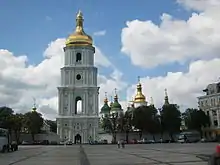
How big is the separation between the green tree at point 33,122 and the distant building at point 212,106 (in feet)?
148

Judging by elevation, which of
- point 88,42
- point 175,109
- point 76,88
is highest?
point 88,42

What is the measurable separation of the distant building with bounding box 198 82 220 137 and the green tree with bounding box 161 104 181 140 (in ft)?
30.5

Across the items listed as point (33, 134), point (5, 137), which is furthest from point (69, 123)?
point (5, 137)

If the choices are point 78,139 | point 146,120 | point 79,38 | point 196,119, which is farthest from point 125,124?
point 79,38

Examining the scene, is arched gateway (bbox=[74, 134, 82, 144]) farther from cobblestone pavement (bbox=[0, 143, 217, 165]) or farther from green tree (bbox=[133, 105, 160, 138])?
cobblestone pavement (bbox=[0, 143, 217, 165])

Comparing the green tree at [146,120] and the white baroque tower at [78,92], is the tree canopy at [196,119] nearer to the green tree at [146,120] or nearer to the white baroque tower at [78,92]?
the green tree at [146,120]

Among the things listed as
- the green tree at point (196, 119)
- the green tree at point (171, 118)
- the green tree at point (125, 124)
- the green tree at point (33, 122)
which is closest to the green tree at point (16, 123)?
the green tree at point (33, 122)

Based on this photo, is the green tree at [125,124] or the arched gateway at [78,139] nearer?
the green tree at [125,124]

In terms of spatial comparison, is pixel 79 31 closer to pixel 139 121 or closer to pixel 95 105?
pixel 95 105

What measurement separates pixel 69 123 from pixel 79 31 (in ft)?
90.4

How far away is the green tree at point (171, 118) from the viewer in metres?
101

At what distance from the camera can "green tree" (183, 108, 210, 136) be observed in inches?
4019

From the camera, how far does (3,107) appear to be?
4574 inches

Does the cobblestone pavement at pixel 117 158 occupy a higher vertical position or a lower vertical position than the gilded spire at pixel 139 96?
lower
